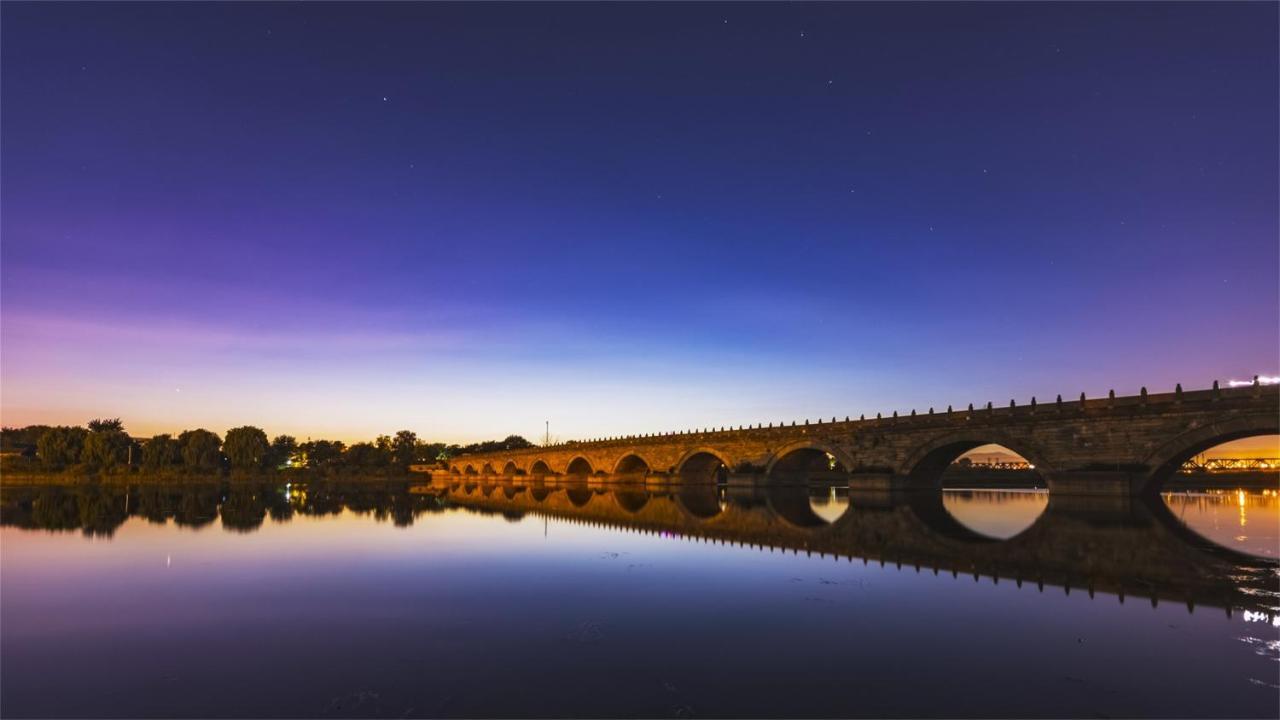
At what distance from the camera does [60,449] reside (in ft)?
337

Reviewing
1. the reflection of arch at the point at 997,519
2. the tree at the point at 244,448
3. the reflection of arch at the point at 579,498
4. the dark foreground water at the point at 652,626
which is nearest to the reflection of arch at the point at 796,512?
the dark foreground water at the point at 652,626

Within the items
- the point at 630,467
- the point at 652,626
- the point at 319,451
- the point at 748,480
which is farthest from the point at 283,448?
the point at 652,626

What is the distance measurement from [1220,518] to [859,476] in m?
22.6

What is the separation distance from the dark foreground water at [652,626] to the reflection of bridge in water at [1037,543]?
0.16 m

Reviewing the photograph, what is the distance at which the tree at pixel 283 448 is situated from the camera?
143 m

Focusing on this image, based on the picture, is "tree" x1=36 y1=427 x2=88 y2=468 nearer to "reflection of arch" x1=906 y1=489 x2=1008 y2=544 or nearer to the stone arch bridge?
the stone arch bridge

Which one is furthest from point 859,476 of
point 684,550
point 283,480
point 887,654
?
point 283,480

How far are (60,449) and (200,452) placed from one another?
69.4 feet

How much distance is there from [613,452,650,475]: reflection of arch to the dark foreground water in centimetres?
6180

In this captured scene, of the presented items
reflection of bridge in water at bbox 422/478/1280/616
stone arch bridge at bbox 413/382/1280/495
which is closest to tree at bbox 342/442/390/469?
stone arch bridge at bbox 413/382/1280/495

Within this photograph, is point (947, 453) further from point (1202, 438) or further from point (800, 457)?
point (1202, 438)

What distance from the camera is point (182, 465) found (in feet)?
342

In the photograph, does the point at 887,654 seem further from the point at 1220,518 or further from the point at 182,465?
the point at 182,465

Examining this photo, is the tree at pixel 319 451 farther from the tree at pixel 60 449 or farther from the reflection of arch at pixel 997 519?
the reflection of arch at pixel 997 519
